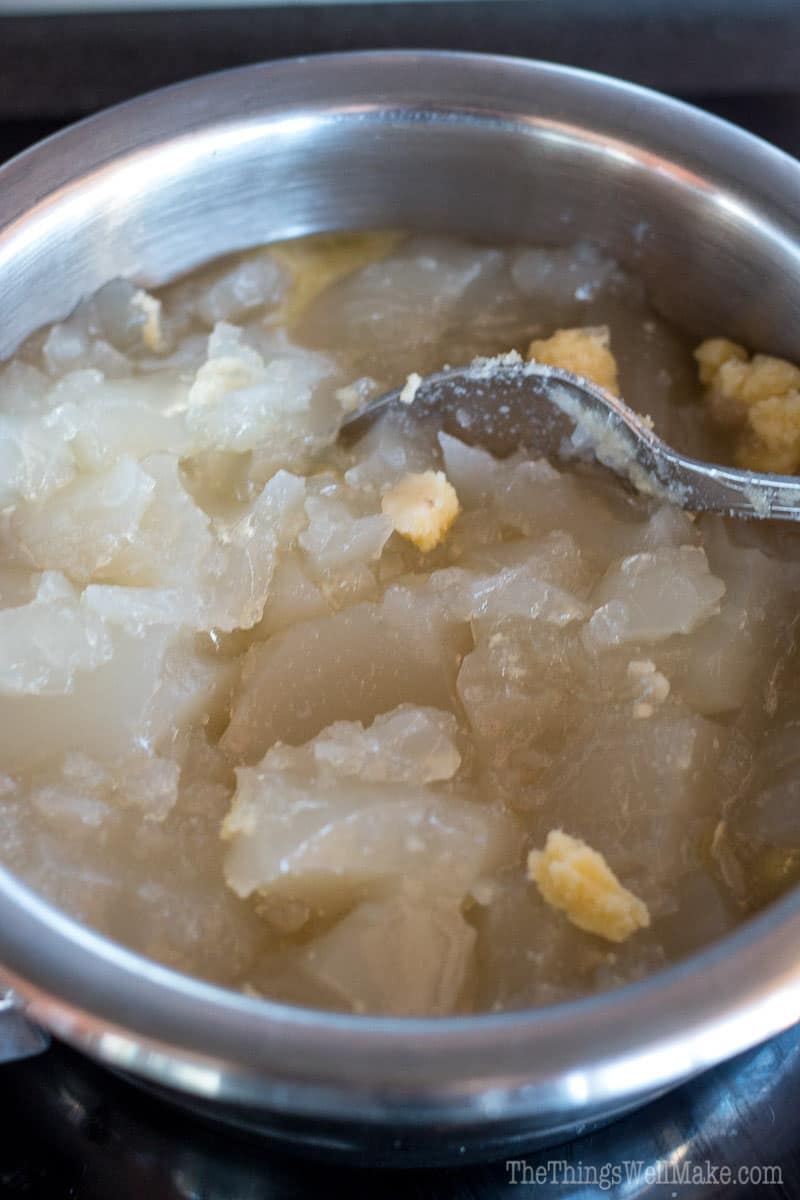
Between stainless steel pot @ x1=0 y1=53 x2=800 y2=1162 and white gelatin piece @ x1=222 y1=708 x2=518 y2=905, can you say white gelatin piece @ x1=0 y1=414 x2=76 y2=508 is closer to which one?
stainless steel pot @ x1=0 y1=53 x2=800 y2=1162

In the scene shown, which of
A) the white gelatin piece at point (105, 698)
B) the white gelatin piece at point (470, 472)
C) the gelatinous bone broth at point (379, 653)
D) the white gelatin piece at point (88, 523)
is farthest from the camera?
the white gelatin piece at point (470, 472)

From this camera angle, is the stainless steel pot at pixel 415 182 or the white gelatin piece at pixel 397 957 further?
the stainless steel pot at pixel 415 182

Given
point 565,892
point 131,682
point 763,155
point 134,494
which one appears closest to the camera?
point 565,892

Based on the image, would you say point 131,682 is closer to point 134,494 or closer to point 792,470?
point 134,494

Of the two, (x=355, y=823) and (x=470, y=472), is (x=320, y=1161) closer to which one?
(x=355, y=823)

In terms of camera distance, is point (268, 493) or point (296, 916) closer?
point (296, 916)

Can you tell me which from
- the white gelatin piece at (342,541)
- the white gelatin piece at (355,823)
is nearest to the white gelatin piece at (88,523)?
the white gelatin piece at (342,541)

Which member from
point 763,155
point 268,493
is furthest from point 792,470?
point 268,493

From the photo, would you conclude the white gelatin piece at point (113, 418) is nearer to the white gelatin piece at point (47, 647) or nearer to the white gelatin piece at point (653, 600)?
the white gelatin piece at point (47, 647)
